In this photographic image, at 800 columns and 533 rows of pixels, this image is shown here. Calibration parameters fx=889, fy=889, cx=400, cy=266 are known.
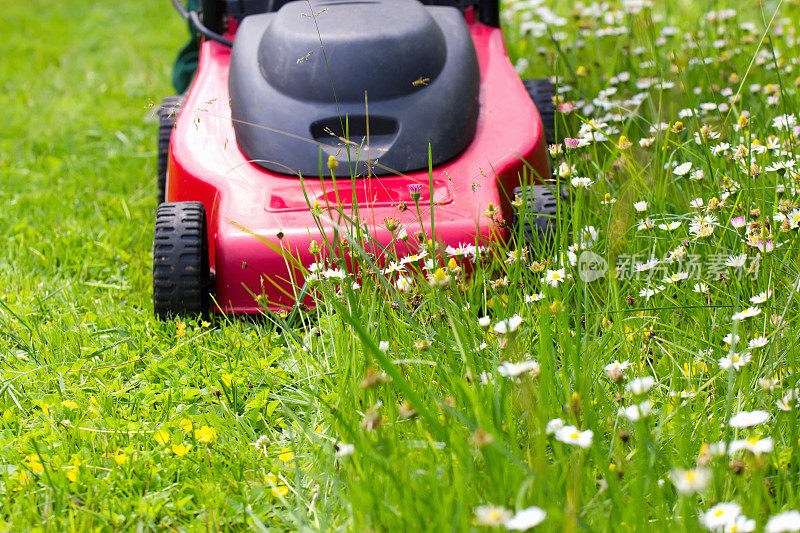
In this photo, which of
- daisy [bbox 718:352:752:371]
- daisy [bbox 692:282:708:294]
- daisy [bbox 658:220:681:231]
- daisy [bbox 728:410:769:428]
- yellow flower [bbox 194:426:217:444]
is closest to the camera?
daisy [bbox 728:410:769:428]

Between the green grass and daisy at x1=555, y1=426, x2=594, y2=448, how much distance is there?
14mm

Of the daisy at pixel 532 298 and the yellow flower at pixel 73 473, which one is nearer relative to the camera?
the yellow flower at pixel 73 473

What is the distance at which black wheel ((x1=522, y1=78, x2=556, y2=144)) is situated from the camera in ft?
8.04

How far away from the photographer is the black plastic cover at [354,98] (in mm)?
1971

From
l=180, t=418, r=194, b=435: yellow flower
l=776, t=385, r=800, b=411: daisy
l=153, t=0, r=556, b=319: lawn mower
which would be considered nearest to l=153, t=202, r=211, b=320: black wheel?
l=153, t=0, r=556, b=319: lawn mower

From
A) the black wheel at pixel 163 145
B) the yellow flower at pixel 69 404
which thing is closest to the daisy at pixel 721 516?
the yellow flower at pixel 69 404

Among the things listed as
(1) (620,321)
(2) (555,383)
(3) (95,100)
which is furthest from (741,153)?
(3) (95,100)

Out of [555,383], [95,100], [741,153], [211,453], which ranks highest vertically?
[741,153]

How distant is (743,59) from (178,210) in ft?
6.11

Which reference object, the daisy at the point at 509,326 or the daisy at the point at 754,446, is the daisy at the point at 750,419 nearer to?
the daisy at the point at 754,446

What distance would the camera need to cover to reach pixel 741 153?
67.0 inches

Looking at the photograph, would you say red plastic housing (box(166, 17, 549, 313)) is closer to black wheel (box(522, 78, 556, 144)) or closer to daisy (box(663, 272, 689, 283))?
black wheel (box(522, 78, 556, 144))

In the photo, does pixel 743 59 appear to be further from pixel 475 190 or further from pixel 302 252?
pixel 302 252

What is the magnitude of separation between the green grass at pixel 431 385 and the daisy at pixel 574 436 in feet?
0.05
